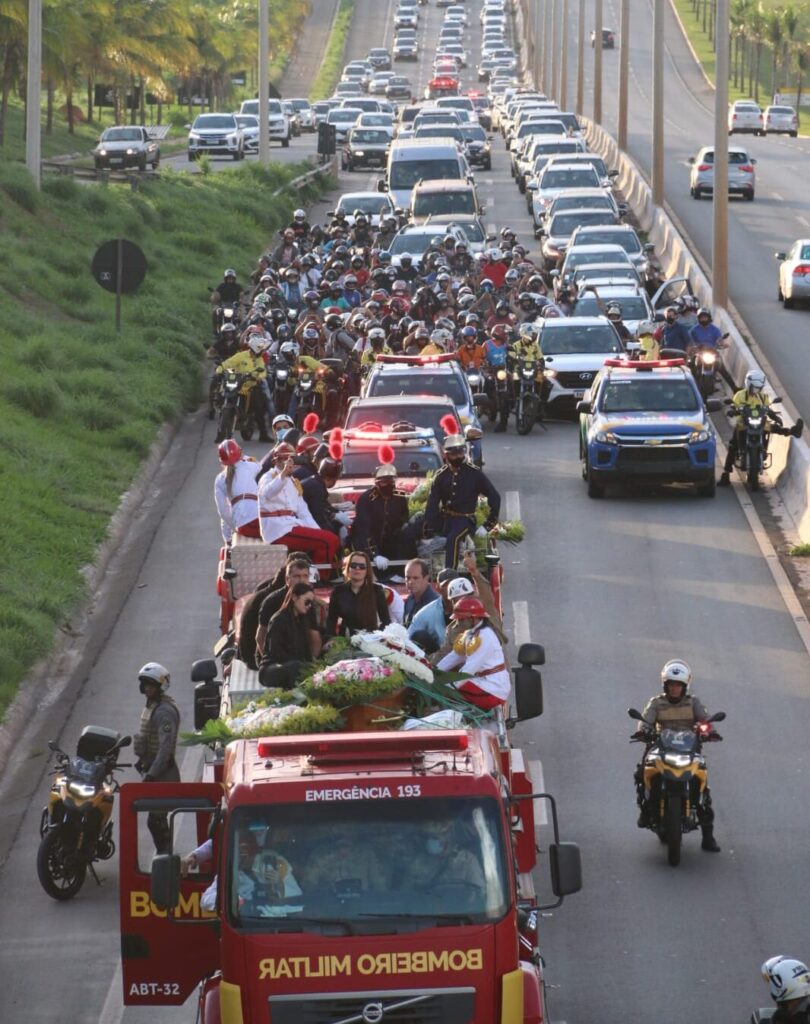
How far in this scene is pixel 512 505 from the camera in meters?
27.2

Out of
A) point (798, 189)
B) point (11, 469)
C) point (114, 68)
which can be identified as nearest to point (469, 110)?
point (114, 68)

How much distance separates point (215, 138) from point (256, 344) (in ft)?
142

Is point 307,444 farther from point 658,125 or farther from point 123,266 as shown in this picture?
point 658,125

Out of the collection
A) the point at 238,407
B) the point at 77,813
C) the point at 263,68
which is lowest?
the point at 77,813

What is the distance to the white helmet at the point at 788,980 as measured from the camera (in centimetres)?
1019

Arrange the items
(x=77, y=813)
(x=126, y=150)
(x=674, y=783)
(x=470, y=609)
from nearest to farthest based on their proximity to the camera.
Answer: (x=470, y=609) < (x=77, y=813) < (x=674, y=783) < (x=126, y=150)

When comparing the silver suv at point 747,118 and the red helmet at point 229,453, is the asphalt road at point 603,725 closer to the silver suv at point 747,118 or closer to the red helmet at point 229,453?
the red helmet at point 229,453

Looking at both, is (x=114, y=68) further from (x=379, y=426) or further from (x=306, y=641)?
(x=306, y=641)

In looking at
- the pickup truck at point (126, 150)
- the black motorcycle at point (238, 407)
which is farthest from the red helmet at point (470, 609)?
the pickup truck at point (126, 150)

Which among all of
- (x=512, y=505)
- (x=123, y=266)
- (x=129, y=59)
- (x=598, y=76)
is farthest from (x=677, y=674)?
(x=598, y=76)

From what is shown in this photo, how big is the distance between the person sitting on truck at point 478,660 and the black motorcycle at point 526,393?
62.5ft

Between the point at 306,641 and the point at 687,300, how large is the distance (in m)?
23.1

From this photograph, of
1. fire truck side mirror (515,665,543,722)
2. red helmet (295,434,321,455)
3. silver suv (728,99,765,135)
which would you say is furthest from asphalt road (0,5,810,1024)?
silver suv (728,99,765,135)

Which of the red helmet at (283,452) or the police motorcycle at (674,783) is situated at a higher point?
the red helmet at (283,452)
